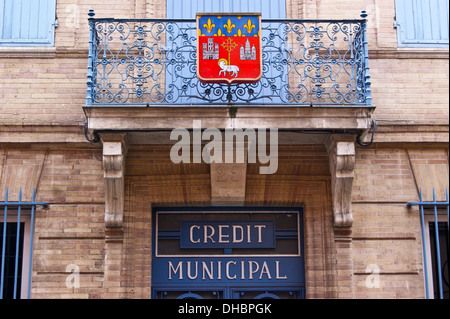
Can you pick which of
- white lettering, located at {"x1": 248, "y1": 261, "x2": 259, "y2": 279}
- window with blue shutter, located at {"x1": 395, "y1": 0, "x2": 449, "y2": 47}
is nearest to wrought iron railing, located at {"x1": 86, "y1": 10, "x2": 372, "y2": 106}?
window with blue shutter, located at {"x1": 395, "y1": 0, "x2": 449, "y2": 47}

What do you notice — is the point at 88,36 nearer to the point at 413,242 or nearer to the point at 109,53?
the point at 109,53

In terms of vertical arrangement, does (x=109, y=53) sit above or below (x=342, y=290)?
above

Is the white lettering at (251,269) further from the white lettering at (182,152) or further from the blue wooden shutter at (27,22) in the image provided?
the blue wooden shutter at (27,22)

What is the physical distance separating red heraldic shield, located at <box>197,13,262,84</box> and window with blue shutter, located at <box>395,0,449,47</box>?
2.23 metres

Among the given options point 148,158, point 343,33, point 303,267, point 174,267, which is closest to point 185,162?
point 148,158

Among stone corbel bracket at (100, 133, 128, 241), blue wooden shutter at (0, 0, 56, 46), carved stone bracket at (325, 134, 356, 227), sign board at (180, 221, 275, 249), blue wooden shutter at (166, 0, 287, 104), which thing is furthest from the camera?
blue wooden shutter at (166, 0, 287, 104)

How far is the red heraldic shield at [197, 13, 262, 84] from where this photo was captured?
8.20 m

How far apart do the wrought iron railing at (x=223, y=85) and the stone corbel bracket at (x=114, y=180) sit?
1.44ft

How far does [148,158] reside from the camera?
9008mm

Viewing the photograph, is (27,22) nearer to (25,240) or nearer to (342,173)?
(25,240)

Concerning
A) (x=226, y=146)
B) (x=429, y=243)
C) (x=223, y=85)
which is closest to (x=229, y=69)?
(x=223, y=85)

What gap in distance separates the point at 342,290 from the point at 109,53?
3980 millimetres

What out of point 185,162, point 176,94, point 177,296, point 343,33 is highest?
point 343,33

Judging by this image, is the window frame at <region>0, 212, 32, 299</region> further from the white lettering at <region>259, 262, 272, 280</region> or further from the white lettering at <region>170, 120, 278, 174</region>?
the white lettering at <region>259, 262, 272, 280</region>
